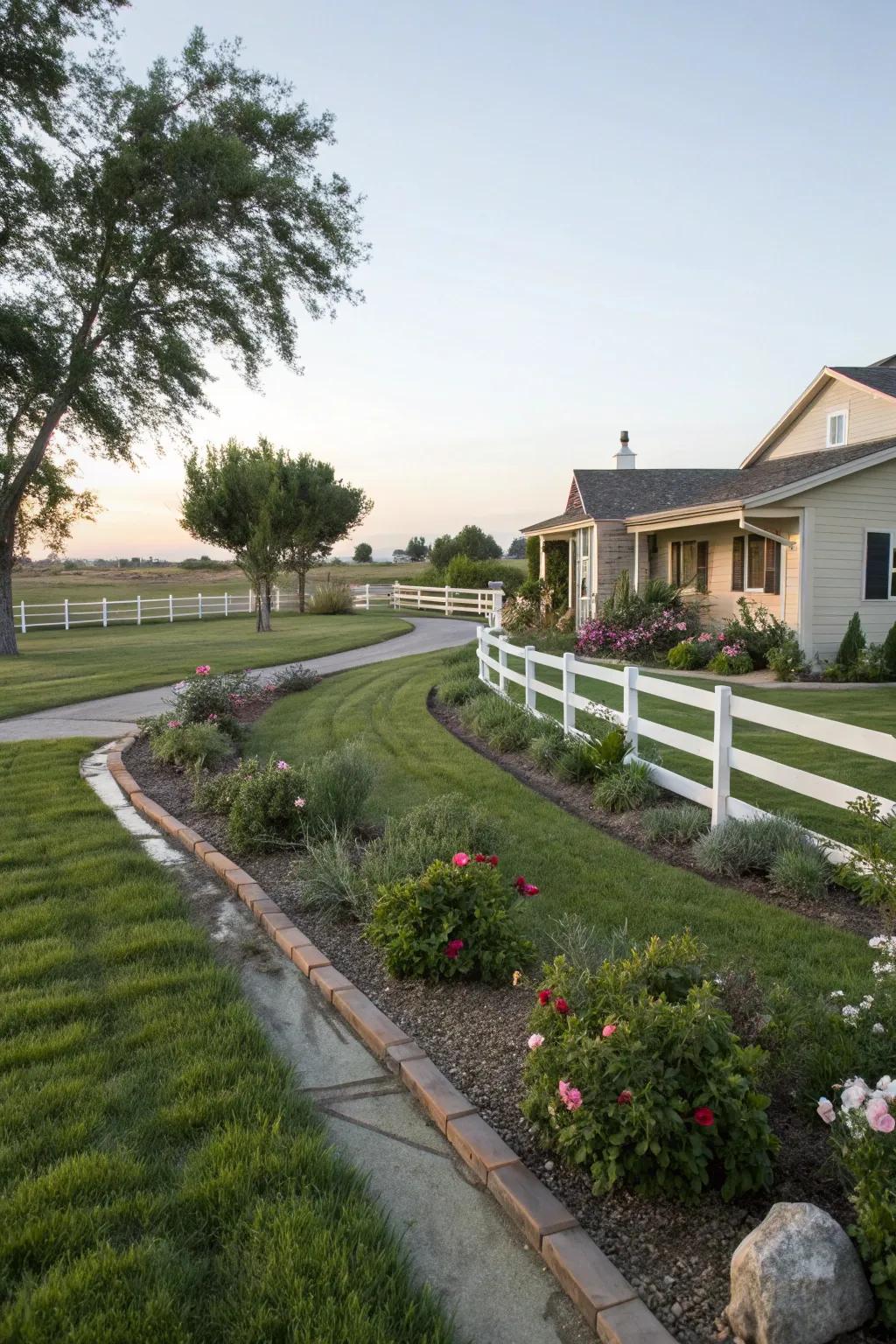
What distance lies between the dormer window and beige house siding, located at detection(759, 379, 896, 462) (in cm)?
10

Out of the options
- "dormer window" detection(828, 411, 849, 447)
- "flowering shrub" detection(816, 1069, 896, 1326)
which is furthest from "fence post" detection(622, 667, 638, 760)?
"dormer window" detection(828, 411, 849, 447)

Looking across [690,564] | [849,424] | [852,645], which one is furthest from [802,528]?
[690,564]

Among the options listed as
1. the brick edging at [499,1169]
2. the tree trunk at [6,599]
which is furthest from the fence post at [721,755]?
the tree trunk at [6,599]

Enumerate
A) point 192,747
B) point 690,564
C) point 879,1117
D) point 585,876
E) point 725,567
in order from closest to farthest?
point 879,1117 → point 585,876 → point 192,747 → point 725,567 → point 690,564

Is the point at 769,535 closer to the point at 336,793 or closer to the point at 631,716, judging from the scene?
the point at 631,716

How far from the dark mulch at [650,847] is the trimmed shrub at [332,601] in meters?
27.6

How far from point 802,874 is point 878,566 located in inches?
516

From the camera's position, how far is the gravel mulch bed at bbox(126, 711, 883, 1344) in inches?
88.6

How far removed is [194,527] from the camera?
31109 mm

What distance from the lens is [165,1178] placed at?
2.56 m

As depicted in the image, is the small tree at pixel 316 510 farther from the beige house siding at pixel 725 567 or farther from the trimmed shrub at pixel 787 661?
the trimmed shrub at pixel 787 661

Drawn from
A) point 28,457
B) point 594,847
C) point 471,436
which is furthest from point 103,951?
point 471,436

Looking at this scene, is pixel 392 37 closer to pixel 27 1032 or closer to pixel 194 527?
pixel 27 1032

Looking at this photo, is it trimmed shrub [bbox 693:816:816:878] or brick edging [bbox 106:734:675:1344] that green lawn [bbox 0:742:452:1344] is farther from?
trimmed shrub [bbox 693:816:816:878]
